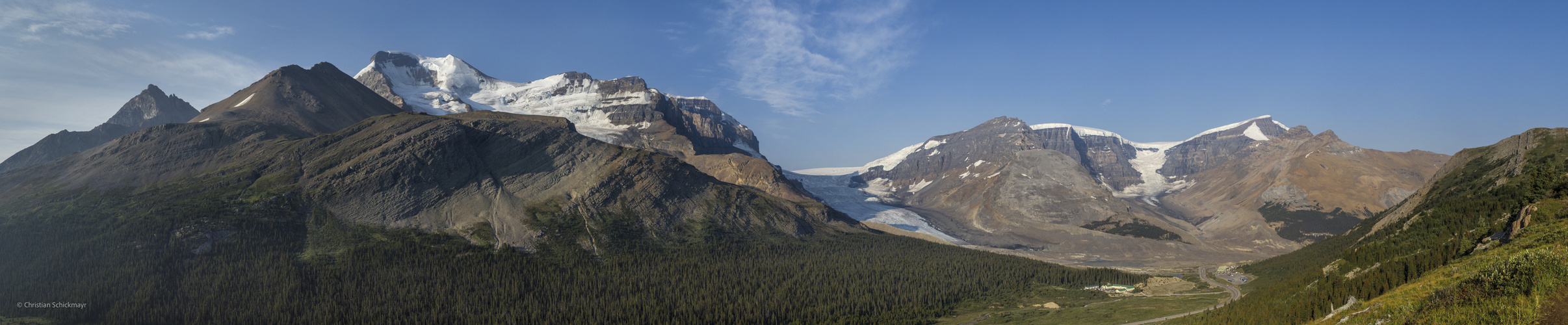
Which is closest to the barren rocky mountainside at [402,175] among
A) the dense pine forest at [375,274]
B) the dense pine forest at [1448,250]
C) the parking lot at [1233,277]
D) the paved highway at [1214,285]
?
the dense pine forest at [375,274]

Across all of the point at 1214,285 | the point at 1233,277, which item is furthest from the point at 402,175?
the point at 1233,277

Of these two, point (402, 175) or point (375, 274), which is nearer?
point (375, 274)

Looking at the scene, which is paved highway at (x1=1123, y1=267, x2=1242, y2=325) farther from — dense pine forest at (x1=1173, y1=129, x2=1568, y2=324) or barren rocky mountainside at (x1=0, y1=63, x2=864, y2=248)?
barren rocky mountainside at (x1=0, y1=63, x2=864, y2=248)

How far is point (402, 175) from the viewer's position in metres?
162

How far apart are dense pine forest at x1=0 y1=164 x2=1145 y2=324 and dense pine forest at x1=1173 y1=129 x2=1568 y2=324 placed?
60443mm

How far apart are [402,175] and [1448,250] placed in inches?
7384

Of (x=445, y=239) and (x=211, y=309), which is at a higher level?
(x=445, y=239)

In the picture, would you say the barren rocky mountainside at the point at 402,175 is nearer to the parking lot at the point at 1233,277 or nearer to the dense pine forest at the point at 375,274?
the dense pine forest at the point at 375,274

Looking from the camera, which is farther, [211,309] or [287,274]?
[287,274]

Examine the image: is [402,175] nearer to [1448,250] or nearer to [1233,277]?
[1448,250]

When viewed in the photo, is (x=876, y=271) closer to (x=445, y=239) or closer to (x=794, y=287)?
(x=794, y=287)

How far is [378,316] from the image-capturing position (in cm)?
10662

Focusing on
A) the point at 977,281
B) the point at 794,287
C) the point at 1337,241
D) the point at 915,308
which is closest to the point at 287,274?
the point at 794,287

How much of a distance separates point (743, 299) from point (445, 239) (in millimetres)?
72535
